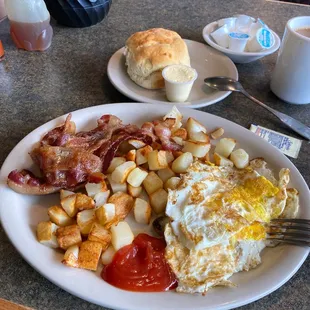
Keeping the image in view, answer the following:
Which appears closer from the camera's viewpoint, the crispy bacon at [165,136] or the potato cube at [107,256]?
the potato cube at [107,256]

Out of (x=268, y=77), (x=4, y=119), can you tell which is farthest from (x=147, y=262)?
(x=268, y=77)

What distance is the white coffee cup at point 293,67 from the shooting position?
1.49m

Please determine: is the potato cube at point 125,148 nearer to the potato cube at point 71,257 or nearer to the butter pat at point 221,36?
the potato cube at point 71,257

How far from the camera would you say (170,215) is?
1.05 metres

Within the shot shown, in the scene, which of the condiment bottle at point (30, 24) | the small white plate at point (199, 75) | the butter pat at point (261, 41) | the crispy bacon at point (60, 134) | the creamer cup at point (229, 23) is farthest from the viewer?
the creamer cup at point (229, 23)

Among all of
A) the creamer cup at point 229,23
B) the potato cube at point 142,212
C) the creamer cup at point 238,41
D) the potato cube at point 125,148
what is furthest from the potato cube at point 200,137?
the creamer cup at point 229,23

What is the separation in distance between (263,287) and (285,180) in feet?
1.15

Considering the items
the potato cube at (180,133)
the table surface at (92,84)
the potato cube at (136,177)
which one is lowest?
the table surface at (92,84)

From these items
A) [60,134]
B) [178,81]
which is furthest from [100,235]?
[178,81]

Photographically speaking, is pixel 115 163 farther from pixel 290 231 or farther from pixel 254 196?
pixel 290 231

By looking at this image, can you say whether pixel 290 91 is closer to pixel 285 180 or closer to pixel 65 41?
pixel 285 180

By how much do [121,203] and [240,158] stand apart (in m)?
0.41

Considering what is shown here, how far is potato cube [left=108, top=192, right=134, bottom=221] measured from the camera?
1124 millimetres

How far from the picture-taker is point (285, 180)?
1.17 metres
